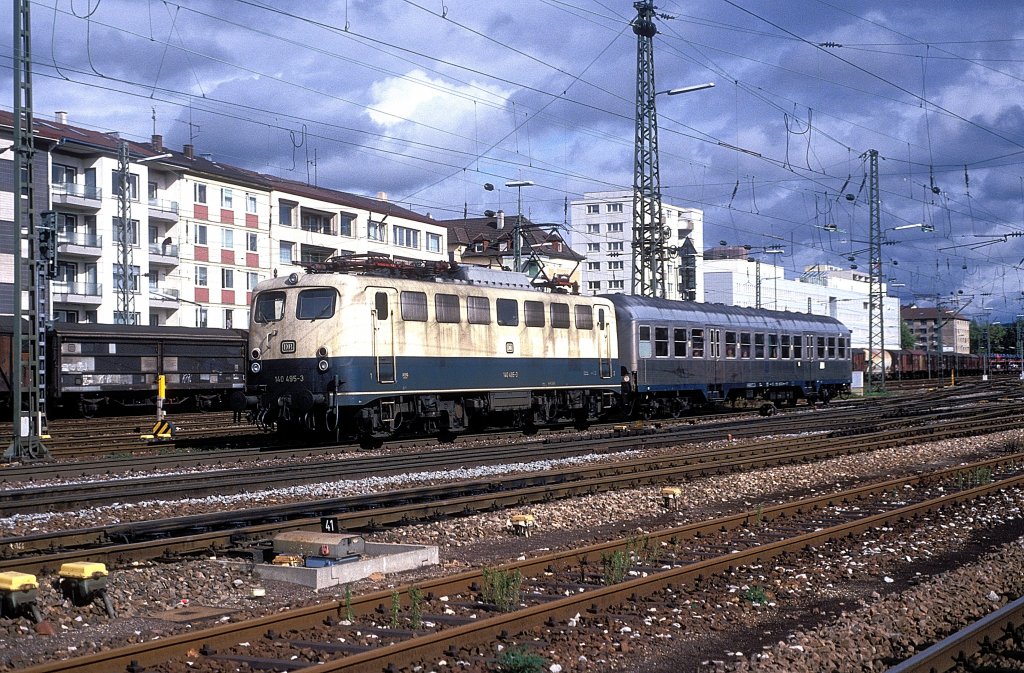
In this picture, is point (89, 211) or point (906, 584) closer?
point (906, 584)

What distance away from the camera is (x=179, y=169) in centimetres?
6241

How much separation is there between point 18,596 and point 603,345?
20.8 metres

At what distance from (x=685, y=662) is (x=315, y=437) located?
59.4ft

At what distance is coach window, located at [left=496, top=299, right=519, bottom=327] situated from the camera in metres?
24.0

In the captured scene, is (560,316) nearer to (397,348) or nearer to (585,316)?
(585,316)

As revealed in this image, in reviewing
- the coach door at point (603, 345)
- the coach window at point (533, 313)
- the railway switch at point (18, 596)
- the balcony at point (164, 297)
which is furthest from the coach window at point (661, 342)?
the balcony at point (164, 297)

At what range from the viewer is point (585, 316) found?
27078 mm

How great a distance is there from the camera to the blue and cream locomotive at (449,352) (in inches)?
815

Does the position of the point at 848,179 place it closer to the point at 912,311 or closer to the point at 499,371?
the point at 499,371

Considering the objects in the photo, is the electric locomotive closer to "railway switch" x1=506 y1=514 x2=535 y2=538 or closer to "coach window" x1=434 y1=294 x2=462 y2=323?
"coach window" x1=434 y1=294 x2=462 y2=323

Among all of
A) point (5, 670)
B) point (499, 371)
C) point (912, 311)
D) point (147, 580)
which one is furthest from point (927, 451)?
point (912, 311)

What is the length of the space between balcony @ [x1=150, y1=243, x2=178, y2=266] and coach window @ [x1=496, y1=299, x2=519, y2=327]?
41951 millimetres

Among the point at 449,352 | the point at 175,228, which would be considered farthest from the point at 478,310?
the point at 175,228

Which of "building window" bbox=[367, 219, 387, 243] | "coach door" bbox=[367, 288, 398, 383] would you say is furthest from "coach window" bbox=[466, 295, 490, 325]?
"building window" bbox=[367, 219, 387, 243]
